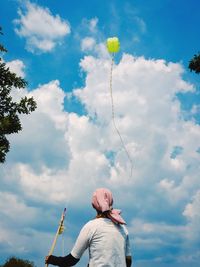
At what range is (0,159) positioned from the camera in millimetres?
19891

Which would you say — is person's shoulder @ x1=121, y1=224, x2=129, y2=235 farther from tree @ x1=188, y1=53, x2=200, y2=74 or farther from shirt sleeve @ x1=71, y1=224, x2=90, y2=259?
tree @ x1=188, y1=53, x2=200, y2=74

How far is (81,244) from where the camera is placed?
18.1 ft

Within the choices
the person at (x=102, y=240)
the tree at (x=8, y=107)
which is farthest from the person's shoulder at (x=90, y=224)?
the tree at (x=8, y=107)

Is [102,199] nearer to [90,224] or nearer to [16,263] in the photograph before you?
[90,224]

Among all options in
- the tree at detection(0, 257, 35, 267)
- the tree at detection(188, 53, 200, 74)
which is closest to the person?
the tree at detection(188, 53, 200, 74)

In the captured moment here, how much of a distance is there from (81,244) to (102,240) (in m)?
0.27

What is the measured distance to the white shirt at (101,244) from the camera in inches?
213

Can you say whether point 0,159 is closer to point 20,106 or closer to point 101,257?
point 20,106

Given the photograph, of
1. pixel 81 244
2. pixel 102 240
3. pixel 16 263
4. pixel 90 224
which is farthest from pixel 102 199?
pixel 16 263

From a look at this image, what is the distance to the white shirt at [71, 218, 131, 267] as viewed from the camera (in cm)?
540

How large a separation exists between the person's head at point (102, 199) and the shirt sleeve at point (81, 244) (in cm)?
35

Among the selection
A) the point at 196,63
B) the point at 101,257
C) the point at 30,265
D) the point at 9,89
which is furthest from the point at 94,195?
the point at 30,265

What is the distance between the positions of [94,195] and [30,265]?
33.7 m

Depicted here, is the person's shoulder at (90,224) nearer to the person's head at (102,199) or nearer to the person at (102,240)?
the person at (102,240)
